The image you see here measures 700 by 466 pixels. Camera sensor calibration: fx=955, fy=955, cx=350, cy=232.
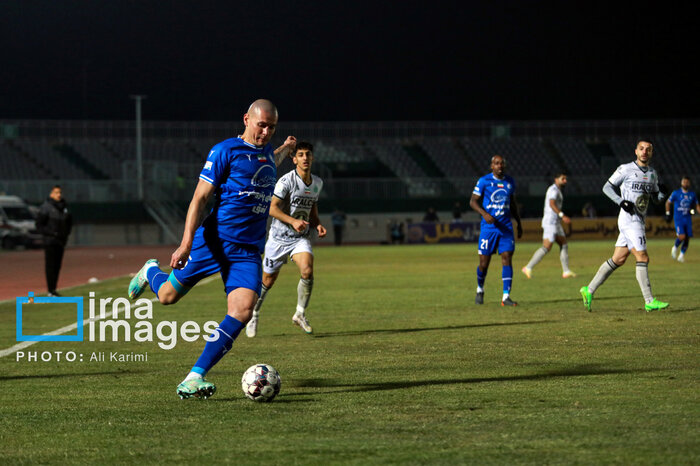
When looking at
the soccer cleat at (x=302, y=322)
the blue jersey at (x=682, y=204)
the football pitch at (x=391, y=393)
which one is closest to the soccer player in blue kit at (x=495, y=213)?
the football pitch at (x=391, y=393)

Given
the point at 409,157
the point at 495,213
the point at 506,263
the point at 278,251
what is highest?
the point at 409,157

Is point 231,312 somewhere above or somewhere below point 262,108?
below

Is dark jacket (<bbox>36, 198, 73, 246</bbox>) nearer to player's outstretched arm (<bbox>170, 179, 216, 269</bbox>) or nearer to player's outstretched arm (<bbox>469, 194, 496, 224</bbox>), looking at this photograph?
player's outstretched arm (<bbox>469, 194, 496, 224</bbox>)

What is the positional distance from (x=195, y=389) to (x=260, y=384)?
435 mm

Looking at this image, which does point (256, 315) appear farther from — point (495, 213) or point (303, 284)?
point (495, 213)

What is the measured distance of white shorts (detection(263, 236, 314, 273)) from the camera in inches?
445

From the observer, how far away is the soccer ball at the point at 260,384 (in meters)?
6.42

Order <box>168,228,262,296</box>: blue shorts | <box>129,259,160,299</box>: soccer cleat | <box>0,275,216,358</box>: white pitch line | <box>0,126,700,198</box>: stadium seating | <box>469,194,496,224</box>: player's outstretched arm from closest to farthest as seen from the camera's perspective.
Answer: <box>168,228,262,296</box>: blue shorts < <box>129,259,160,299</box>: soccer cleat < <box>0,275,216,358</box>: white pitch line < <box>469,194,496,224</box>: player's outstretched arm < <box>0,126,700,198</box>: stadium seating

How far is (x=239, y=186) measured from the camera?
685cm

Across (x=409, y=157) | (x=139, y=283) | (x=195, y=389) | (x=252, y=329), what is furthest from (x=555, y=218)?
(x=409, y=157)

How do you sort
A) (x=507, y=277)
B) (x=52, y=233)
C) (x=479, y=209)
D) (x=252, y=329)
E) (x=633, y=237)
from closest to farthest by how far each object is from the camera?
(x=252, y=329) < (x=633, y=237) < (x=507, y=277) < (x=479, y=209) < (x=52, y=233)

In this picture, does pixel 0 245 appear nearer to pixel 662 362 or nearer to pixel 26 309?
pixel 26 309

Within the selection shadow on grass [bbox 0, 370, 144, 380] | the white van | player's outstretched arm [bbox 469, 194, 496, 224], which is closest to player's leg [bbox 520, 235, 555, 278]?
player's outstretched arm [bbox 469, 194, 496, 224]

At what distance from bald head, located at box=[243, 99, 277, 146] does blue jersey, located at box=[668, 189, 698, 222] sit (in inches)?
852
